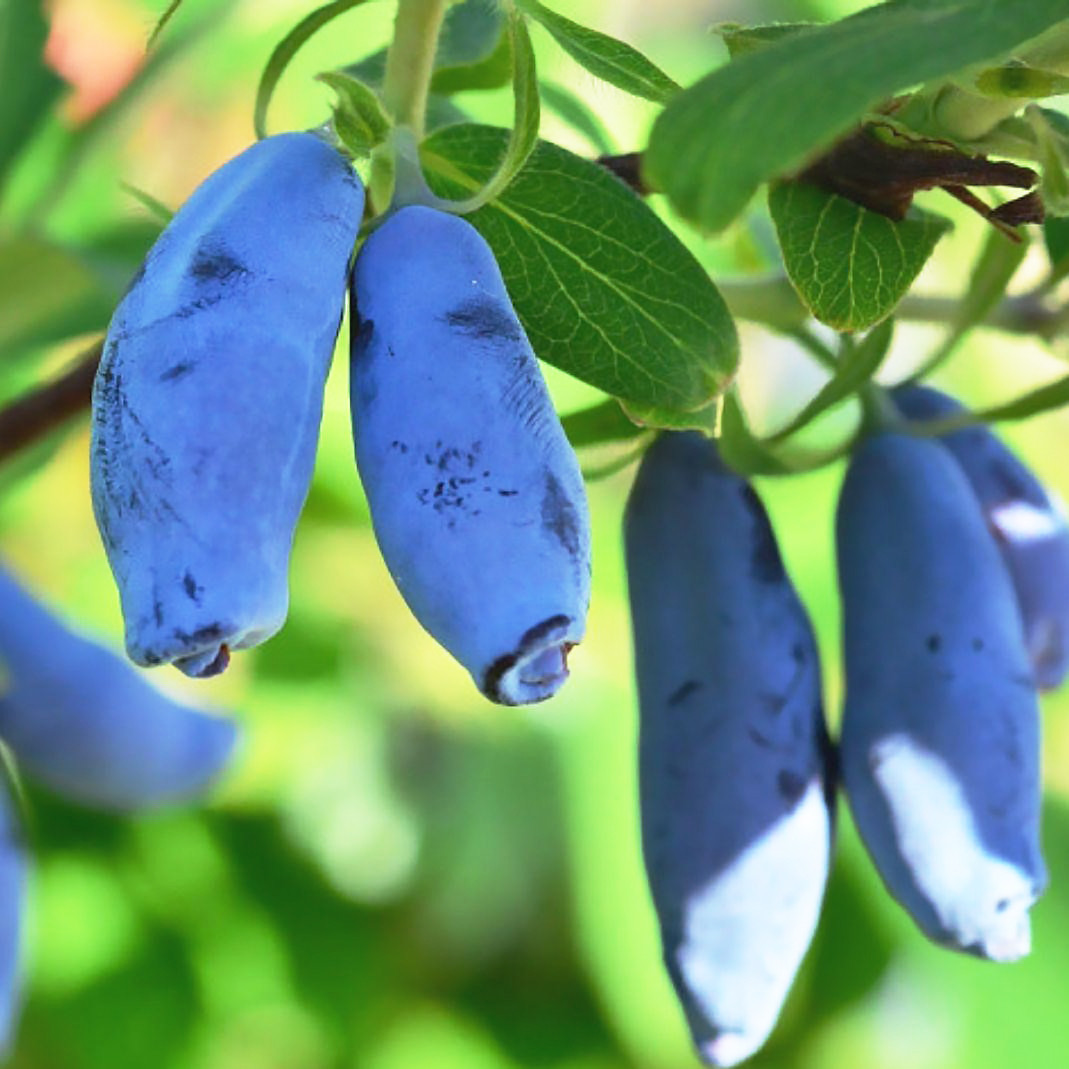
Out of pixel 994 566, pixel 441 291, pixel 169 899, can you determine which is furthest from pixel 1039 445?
pixel 441 291

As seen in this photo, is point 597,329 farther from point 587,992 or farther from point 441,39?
point 587,992

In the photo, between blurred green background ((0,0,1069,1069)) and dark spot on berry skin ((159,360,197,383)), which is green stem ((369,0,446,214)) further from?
blurred green background ((0,0,1069,1069))

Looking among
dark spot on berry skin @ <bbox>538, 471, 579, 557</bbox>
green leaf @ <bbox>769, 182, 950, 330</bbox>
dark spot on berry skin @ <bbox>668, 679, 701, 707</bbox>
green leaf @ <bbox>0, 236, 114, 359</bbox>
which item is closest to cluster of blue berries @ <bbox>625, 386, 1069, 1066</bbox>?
dark spot on berry skin @ <bbox>668, 679, 701, 707</bbox>

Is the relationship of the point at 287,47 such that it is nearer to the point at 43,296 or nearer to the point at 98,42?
the point at 43,296

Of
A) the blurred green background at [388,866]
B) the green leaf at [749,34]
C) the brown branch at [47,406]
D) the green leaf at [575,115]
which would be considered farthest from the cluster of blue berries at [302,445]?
the blurred green background at [388,866]

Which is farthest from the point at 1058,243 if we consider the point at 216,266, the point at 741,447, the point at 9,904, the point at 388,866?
the point at 388,866
